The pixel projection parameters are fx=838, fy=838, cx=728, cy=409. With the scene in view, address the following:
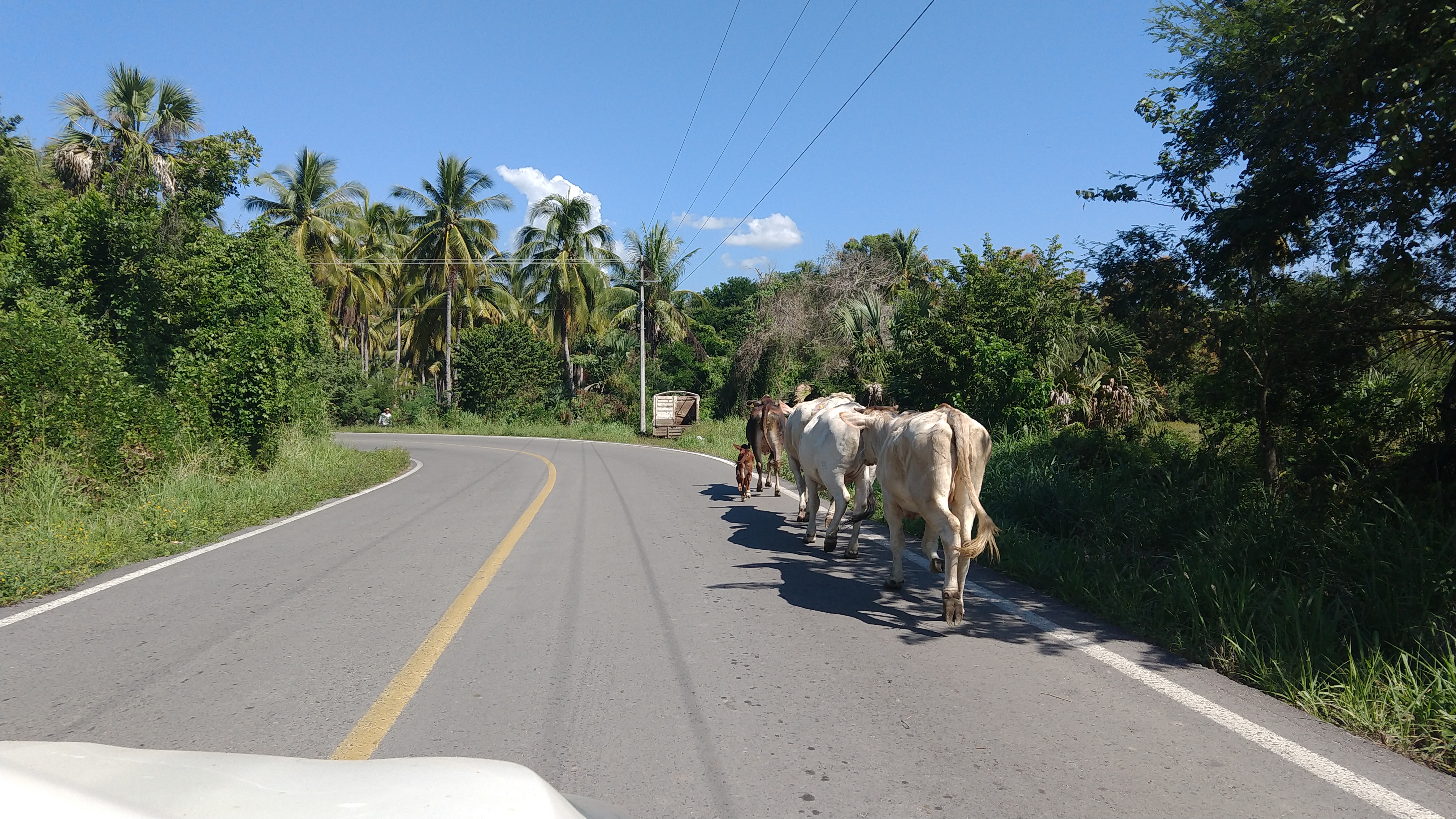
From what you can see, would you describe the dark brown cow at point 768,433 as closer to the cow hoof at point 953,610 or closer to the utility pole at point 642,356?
the cow hoof at point 953,610

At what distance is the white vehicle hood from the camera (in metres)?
1.53

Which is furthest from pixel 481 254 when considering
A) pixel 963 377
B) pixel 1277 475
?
pixel 1277 475

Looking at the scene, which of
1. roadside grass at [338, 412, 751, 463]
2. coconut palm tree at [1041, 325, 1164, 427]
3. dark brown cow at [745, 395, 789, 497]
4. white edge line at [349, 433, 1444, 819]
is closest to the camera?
white edge line at [349, 433, 1444, 819]

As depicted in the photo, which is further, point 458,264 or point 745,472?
point 458,264

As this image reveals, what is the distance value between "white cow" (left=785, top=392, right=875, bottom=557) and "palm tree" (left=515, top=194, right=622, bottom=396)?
3411 cm

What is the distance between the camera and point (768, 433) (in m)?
13.5

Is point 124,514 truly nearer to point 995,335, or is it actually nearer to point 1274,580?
point 1274,580

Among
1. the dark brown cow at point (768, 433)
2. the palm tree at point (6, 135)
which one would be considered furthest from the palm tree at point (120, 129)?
the dark brown cow at point (768, 433)

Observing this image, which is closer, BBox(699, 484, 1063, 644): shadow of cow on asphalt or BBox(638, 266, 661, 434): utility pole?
BBox(699, 484, 1063, 644): shadow of cow on asphalt

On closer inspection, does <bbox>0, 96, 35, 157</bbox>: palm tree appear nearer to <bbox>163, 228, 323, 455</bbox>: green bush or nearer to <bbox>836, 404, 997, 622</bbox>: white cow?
<bbox>163, 228, 323, 455</bbox>: green bush

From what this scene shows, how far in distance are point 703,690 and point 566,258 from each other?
39465 millimetres

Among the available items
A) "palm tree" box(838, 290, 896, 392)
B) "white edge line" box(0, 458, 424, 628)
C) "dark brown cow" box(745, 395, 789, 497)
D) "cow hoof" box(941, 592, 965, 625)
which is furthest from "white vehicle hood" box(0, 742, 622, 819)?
"palm tree" box(838, 290, 896, 392)

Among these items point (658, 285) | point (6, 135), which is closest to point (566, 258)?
point (658, 285)

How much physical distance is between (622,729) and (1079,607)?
12.9 ft
